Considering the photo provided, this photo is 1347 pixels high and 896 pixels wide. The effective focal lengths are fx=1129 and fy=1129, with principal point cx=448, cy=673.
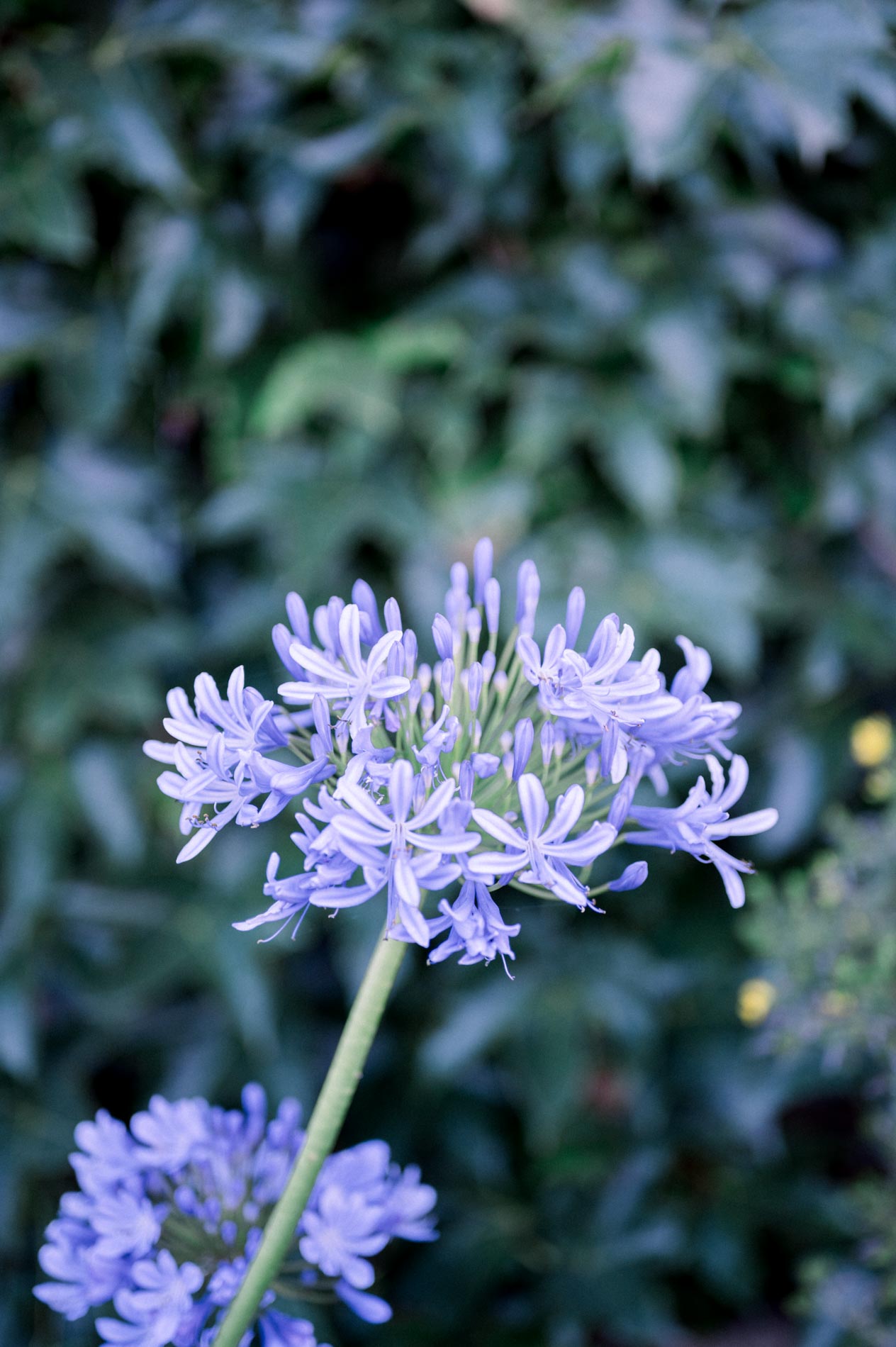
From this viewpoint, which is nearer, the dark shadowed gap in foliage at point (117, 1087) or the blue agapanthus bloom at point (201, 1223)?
the blue agapanthus bloom at point (201, 1223)

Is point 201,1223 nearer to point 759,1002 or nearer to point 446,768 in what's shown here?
point 446,768

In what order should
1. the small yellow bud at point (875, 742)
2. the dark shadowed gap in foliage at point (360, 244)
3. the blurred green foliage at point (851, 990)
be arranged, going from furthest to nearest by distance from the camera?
1. the dark shadowed gap in foliage at point (360, 244)
2. the small yellow bud at point (875, 742)
3. the blurred green foliage at point (851, 990)

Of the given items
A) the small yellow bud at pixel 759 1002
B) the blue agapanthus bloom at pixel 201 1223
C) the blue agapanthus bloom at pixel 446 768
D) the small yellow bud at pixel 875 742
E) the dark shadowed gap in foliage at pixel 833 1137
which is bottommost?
the dark shadowed gap in foliage at pixel 833 1137

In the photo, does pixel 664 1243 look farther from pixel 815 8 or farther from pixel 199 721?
pixel 815 8

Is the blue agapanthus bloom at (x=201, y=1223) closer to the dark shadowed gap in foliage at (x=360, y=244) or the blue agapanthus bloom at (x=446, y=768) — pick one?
the blue agapanthus bloom at (x=446, y=768)

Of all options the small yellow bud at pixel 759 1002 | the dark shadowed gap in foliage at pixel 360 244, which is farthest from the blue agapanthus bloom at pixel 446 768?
the dark shadowed gap in foliage at pixel 360 244
